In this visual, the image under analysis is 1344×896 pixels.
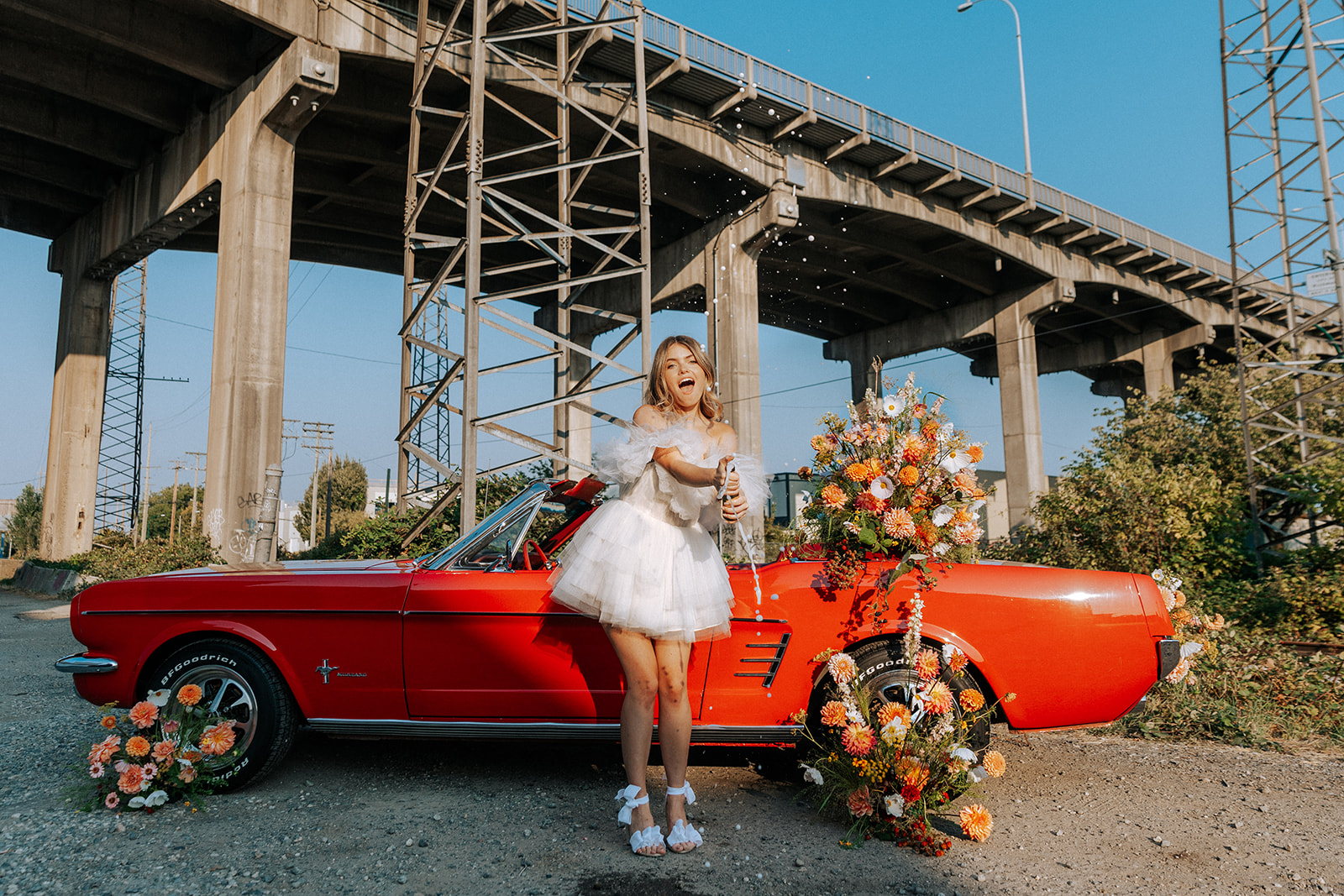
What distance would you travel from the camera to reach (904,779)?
10.1 ft

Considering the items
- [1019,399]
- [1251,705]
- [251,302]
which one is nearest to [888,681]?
[1251,705]

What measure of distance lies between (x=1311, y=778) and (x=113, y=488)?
33.4 meters

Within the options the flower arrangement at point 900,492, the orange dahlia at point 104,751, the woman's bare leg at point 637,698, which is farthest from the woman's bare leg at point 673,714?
the orange dahlia at point 104,751

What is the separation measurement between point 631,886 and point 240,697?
6.91ft

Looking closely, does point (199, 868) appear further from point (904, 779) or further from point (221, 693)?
point (904, 779)

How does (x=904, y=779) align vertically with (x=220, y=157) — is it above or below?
below

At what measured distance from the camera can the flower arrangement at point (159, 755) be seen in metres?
3.39

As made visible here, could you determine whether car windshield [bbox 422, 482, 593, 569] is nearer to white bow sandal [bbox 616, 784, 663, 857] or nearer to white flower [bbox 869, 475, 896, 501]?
white bow sandal [bbox 616, 784, 663, 857]

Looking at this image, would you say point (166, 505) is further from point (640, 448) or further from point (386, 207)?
point (640, 448)

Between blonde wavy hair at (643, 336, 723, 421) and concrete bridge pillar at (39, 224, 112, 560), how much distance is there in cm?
2488

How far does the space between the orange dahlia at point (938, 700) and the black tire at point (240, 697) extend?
2.82 meters

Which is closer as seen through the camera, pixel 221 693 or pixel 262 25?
pixel 221 693

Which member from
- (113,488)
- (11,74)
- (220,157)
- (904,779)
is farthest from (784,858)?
(113,488)

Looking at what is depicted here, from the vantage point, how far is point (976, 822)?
2.99m
